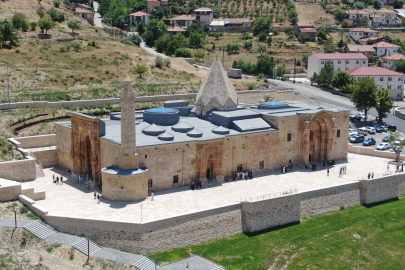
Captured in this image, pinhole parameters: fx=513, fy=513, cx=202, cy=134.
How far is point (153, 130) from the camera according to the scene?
40438 millimetres

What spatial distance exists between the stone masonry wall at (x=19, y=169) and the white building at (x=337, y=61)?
201 ft

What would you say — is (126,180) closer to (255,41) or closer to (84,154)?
(84,154)

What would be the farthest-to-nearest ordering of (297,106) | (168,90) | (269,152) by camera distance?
(168,90) < (297,106) < (269,152)

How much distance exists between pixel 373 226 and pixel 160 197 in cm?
1605

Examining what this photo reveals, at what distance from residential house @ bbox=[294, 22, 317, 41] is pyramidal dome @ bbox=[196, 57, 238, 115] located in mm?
78173

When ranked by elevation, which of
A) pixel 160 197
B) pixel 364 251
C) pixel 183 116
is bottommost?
pixel 364 251

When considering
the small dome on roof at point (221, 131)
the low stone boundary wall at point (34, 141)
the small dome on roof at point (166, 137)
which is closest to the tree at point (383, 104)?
the small dome on roof at point (221, 131)

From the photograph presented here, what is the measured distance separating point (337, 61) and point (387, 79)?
37.3 feet

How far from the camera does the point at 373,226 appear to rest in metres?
38.3

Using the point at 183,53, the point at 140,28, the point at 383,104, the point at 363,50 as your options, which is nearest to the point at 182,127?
the point at 383,104

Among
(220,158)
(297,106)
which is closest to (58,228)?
(220,158)

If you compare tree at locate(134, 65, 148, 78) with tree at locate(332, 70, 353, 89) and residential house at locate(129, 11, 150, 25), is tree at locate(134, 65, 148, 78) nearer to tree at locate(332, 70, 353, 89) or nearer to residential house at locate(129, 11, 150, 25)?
tree at locate(332, 70, 353, 89)

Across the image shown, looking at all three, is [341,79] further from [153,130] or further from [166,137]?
[166,137]

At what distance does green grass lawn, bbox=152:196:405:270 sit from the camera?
1262 inches
